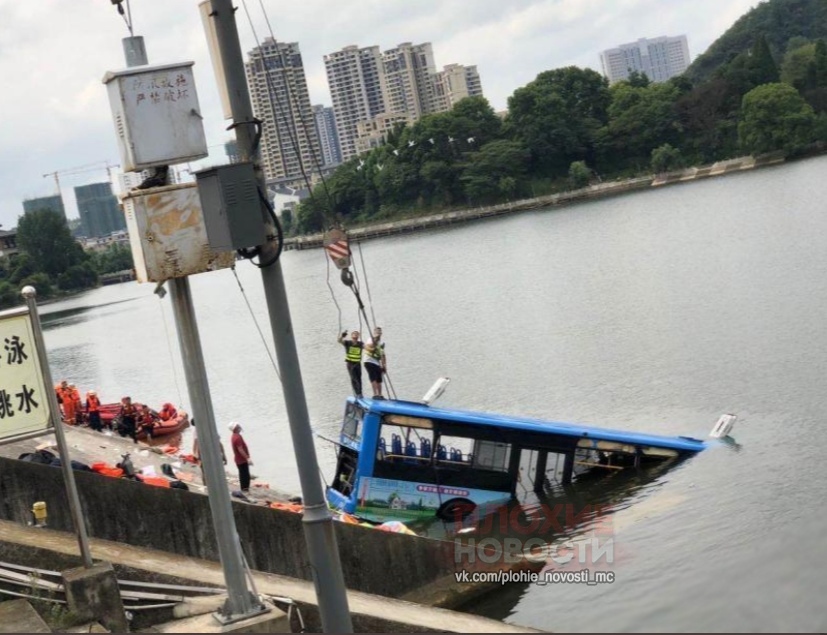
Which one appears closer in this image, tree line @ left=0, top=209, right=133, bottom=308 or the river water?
the river water

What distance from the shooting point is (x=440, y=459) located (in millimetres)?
24453

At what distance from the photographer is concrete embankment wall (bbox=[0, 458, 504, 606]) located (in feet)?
51.4

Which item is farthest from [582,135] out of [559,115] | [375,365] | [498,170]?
[375,365]

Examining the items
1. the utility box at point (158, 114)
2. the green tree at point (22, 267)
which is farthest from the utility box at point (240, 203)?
the green tree at point (22, 267)

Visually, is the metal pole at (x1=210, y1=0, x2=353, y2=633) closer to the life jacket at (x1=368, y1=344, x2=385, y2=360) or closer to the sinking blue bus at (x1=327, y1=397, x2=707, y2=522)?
the sinking blue bus at (x1=327, y1=397, x2=707, y2=522)

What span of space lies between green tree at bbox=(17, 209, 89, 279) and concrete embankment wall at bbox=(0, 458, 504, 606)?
6390 inches

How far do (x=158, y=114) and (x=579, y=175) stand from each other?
16084 centimetres

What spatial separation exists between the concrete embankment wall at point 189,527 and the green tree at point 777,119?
136442 millimetres

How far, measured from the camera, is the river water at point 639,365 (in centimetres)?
1576

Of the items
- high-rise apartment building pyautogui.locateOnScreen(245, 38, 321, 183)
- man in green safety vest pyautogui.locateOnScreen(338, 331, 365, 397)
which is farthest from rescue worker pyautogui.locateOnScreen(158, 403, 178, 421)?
man in green safety vest pyautogui.locateOnScreen(338, 331, 365, 397)

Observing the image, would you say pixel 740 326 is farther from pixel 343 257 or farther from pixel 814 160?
pixel 814 160

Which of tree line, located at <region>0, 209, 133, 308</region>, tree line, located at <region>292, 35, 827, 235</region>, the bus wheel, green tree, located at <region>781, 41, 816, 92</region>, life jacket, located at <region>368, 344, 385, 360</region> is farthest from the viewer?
tree line, located at <region>0, 209, 133, 308</region>

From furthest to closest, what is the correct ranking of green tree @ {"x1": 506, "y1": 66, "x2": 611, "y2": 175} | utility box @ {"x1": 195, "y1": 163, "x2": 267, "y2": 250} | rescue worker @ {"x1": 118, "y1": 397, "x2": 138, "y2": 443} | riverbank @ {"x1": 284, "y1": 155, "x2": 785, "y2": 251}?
green tree @ {"x1": 506, "y1": 66, "x2": 611, "y2": 175}, riverbank @ {"x1": 284, "y1": 155, "x2": 785, "y2": 251}, rescue worker @ {"x1": 118, "y1": 397, "x2": 138, "y2": 443}, utility box @ {"x1": 195, "y1": 163, "x2": 267, "y2": 250}

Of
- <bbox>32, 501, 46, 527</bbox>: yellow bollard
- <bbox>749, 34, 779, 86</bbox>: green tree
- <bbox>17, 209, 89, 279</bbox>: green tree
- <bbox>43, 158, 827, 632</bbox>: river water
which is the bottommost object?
<bbox>43, 158, 827, 632</bbox>: river water
